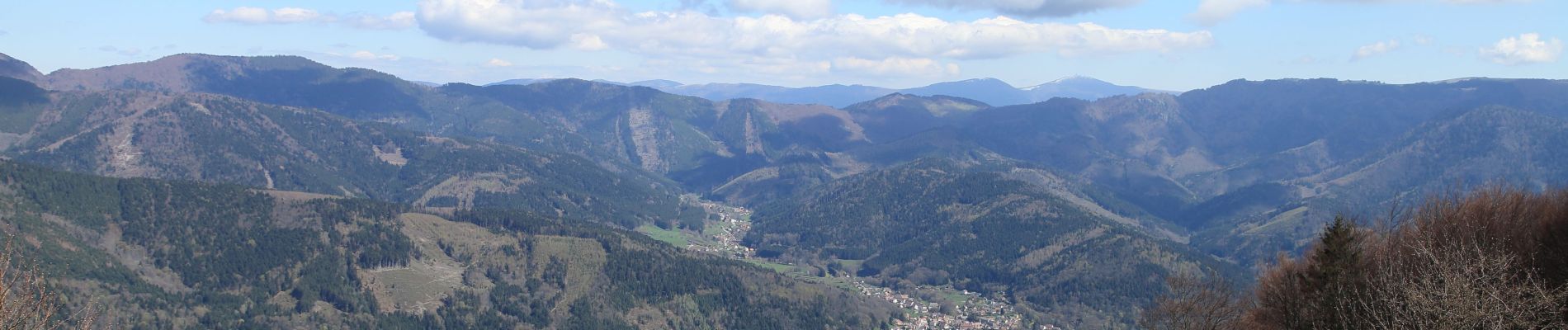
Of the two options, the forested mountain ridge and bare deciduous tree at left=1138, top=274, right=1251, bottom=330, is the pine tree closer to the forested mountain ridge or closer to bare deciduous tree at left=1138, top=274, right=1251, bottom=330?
bare deciduous tree at left=1138, top=274, right=1251, bottom=330

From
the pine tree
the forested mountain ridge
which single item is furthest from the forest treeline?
the forested mountain ridge

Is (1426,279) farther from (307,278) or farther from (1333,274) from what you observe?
(307,278)

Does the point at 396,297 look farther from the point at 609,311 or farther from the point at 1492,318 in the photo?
the point at 1492,318

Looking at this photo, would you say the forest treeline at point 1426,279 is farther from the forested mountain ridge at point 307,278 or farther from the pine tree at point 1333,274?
the forested mountain ridge at point 307,278

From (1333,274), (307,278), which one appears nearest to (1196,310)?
(1333,274)

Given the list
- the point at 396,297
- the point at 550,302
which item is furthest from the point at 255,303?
the point at 550,302

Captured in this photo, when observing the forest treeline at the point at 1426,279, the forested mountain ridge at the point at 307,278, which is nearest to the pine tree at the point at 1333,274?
the forest treeline at the point at 1426,279
